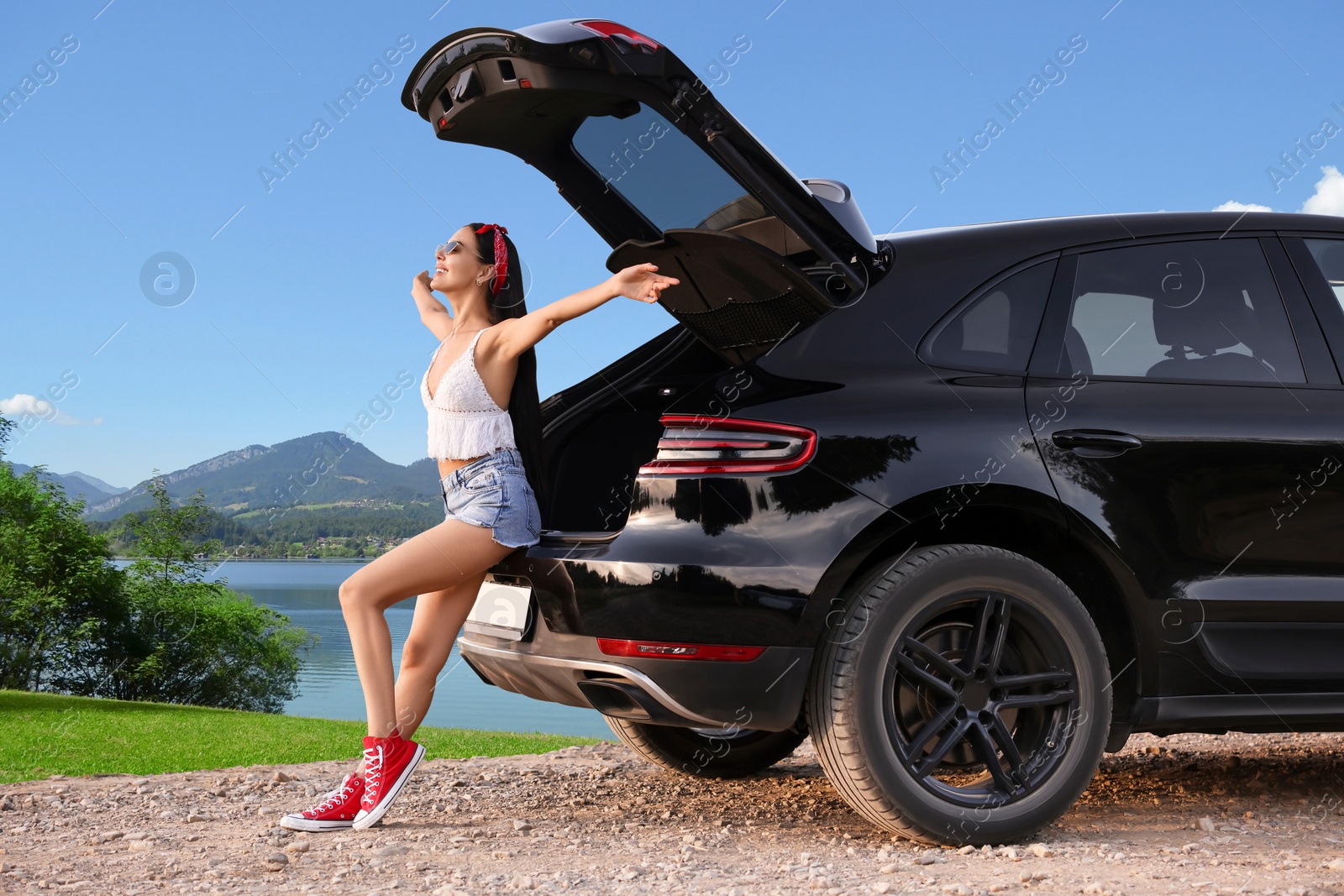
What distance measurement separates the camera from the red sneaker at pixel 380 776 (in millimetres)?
3641

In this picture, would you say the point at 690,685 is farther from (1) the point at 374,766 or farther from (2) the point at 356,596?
(1) the point at 374,766

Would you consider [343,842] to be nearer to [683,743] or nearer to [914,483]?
[683,743]

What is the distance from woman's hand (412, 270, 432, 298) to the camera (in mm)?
4383

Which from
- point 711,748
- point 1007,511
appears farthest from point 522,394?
point 711,748

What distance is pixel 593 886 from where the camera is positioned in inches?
114

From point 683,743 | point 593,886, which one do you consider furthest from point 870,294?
point 683,743

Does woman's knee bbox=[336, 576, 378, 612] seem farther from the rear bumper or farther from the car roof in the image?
the car roof

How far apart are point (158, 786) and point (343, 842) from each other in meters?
1.71

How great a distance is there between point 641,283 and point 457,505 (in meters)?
1.00

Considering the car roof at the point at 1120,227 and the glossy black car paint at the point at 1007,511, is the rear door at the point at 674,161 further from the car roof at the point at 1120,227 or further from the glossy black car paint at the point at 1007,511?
the car roof at the point at 1120,227

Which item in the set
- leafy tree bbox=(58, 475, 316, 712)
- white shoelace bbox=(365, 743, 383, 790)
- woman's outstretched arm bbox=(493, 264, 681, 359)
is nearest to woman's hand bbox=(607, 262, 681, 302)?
woman's outstretched arm bbox=(493, 264, 681, 359)

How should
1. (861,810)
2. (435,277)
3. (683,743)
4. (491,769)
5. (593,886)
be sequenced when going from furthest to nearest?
(491,769)
(683,743)
(435,277)
(861,810)
(593,886)

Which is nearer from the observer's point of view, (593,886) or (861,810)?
(593,886)

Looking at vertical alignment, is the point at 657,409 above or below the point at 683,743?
above
